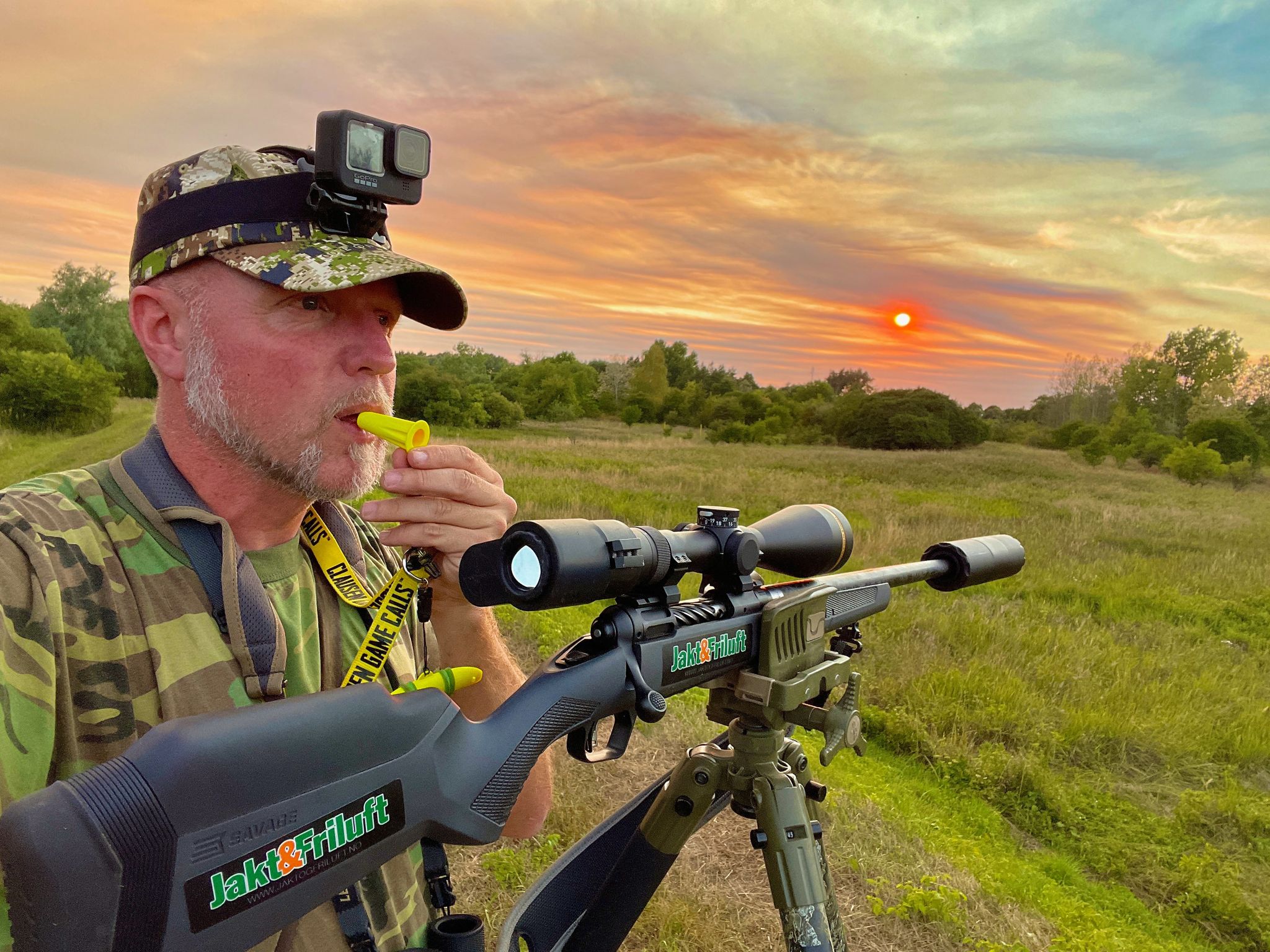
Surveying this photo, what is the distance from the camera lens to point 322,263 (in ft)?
6.95

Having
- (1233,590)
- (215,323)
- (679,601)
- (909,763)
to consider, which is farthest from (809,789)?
(1233,590)

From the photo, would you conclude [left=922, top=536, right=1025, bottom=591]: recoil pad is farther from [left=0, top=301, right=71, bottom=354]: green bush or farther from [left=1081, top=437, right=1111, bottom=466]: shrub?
[left=0, top=301, right=71, bottom=354]: green bush

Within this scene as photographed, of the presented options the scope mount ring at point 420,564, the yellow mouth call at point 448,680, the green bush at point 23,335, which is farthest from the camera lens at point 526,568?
the green bush at point 23,335

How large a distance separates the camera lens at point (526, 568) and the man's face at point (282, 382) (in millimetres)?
914

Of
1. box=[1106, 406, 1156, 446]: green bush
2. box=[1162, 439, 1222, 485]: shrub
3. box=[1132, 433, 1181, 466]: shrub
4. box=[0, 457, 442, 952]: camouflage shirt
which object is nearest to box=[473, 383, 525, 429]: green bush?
box=[1106, 406, 1156, 446]: green bush

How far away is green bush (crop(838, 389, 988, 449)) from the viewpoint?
3644cm

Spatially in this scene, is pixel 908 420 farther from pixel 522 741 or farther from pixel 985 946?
pixel 522 741

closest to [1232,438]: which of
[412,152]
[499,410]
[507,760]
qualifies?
[412,152]

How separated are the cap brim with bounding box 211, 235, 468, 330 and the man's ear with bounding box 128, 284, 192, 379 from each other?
219 millimetres

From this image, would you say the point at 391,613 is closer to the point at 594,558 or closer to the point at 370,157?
the point at 594,558

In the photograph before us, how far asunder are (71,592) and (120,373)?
194 ft

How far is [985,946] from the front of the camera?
13.0ft

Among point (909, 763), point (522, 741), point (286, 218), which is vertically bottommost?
point (909, 763)

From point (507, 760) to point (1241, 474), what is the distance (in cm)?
2982
